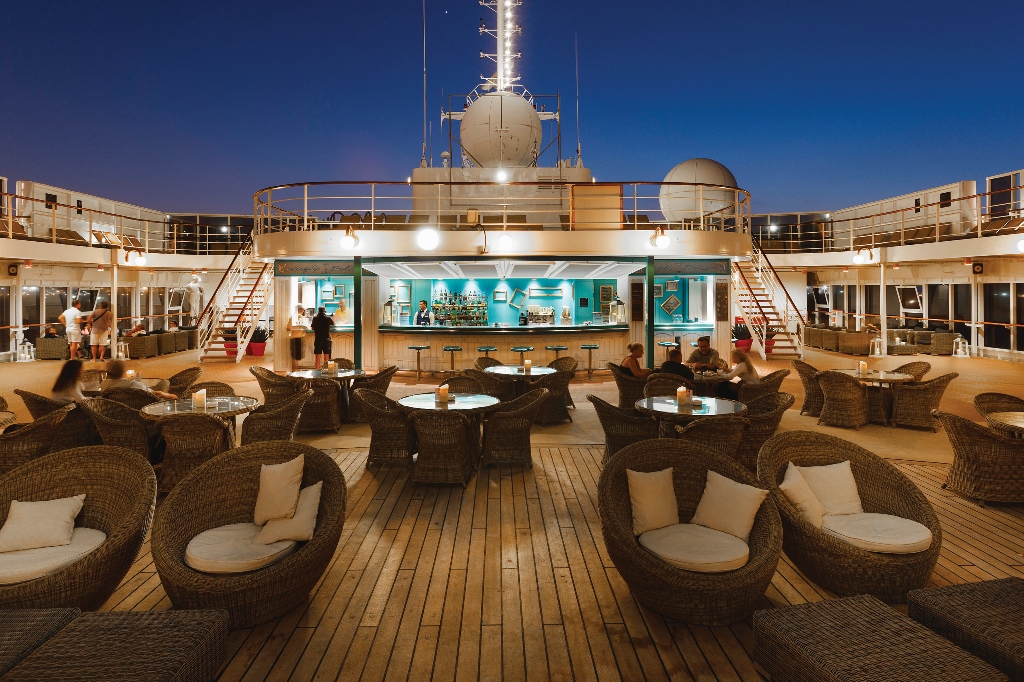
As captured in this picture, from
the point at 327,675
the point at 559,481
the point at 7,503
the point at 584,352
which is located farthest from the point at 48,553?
the point at 584,352

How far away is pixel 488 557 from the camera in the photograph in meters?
4.32

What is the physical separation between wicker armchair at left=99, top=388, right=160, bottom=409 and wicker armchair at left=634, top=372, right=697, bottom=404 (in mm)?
5469

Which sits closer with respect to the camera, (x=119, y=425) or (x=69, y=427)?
(x=119, y=425)

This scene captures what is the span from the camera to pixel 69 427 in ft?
18.9

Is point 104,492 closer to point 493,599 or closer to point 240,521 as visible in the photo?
Result: point 240,521

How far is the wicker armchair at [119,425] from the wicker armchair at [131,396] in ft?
1.77

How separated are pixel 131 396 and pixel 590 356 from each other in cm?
922

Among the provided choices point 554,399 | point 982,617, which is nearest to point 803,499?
point 982,617

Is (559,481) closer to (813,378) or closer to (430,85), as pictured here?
(813,378)

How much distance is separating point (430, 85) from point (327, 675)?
18735 mm

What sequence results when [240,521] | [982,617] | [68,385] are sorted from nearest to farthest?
[982,617], [240,521], [68,385]

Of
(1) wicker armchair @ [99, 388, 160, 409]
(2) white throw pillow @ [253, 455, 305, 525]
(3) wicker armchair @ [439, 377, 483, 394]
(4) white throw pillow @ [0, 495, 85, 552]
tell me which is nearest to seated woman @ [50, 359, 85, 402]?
(1) wicker armchair @ [99, 388, 160, 409]

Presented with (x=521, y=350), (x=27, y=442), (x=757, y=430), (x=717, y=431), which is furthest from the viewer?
(x=521, y=350)

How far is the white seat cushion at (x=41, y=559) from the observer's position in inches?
124
